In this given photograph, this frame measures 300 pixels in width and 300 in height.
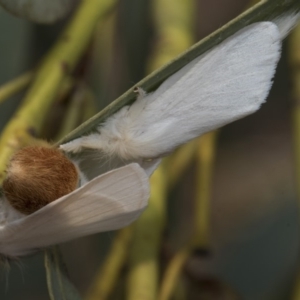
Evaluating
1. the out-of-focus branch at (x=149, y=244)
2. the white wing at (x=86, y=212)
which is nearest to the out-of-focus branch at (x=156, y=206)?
the out-of-focus branch at (x=149, y=244)

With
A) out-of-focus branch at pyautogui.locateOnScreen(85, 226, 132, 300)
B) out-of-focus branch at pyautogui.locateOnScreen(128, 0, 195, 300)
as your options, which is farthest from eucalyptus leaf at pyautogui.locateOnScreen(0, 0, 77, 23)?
out-of-focus branch at pyautogui.locateOnScreen(85, 226, 132, 300)

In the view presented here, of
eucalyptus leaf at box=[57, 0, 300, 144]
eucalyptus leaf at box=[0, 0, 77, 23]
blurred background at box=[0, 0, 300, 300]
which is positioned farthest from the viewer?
blurred background at box=[0, 0, 300, 300]

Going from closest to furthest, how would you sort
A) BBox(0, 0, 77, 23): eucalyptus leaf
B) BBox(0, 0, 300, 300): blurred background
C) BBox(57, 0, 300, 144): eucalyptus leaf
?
BBox(57, 0, 300, 144): eucalyptus leaf → BBox(0, 0, 77, 23): eucalyptus leaf → BBox(0, 0, 300, 300): blurred background

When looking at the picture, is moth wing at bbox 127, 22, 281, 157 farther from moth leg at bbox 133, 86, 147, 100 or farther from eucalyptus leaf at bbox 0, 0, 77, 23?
eucalyptus leaf at bbox 0, 0, 77, 23

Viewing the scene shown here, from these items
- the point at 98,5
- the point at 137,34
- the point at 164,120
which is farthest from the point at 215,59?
the point at 137,34

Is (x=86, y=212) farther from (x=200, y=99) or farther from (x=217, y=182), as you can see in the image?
(x=217, y=182)

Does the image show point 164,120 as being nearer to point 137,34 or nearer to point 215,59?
Result: point 215,59

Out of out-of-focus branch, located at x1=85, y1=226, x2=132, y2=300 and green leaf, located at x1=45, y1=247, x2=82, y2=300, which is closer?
green leaf, located at x1=45, y1=247, x2=82, y2=300
